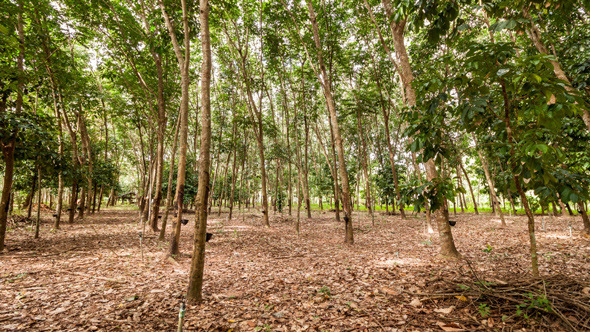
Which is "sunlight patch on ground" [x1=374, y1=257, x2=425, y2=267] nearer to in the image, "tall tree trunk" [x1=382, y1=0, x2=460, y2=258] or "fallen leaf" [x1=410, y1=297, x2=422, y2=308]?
"tall tree trunk" [x1=382, y1=0, x2=460, y2=258]

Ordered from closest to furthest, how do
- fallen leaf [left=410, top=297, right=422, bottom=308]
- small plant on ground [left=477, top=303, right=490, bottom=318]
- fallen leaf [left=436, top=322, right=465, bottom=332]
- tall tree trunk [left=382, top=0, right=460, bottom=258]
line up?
fallen leaf [left=436, top=322, right=465, bottom=332], small plant on ground [left=477, top=303, right=490, bottom=318], fallen leaf [left=410, top=297, right=422, bottom=308], tall tree trunk [left=382, top=0, right=460, bottom=258]

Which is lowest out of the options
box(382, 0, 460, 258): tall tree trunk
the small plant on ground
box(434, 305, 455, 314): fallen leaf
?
box(434, 305, 455, 314): fallen leaf

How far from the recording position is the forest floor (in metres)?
3.48

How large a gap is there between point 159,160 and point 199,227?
24.1 ft

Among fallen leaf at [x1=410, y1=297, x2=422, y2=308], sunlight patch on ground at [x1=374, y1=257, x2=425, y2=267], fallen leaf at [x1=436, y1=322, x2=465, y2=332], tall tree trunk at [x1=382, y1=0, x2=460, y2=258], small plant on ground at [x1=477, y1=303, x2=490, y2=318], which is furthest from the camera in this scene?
tall tree trunk at [x1=382, y1=0, x2=460, y2=258]

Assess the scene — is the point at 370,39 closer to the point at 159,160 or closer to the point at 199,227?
the point at 159,160

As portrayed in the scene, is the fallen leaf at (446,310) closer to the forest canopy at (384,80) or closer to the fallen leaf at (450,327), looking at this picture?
the fallen leaf at (450,327)

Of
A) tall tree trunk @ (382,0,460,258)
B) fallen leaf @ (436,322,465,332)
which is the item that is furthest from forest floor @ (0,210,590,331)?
tall tree trunk @ (382,0,460,258)

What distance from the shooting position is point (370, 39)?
13.4 metres

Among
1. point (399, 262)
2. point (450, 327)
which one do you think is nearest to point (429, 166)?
point (399, 262)

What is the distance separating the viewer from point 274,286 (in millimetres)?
5031

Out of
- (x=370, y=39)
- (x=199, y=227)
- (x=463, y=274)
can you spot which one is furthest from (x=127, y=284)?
(x=370, y=39)

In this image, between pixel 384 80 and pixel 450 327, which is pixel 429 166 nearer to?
pixel 450 327

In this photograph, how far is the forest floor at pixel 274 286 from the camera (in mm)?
3484
